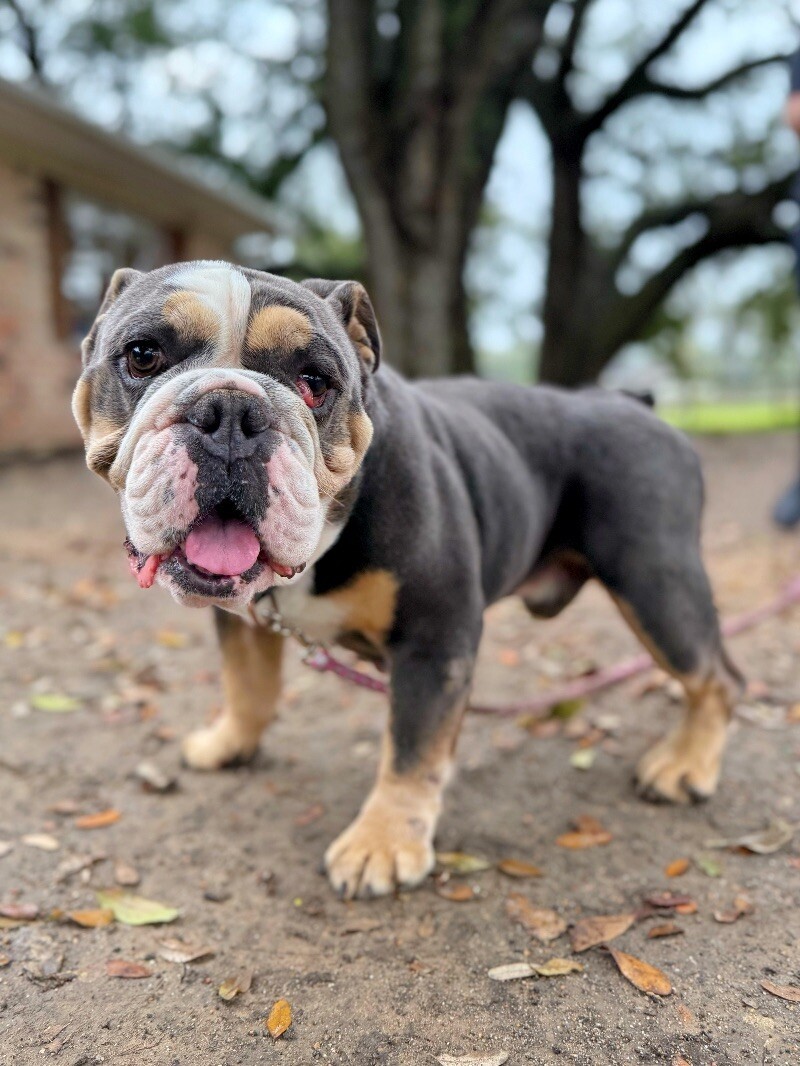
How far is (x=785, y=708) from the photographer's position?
4.12 metres

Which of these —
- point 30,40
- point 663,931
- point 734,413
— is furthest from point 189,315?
point 734,413

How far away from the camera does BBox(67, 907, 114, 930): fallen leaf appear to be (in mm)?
2502

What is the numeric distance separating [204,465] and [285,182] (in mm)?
16624

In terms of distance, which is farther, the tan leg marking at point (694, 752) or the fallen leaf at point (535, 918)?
the tan leg marking at point (694, 752)

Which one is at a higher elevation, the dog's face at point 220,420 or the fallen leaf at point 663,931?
the dog's face at point 220,420

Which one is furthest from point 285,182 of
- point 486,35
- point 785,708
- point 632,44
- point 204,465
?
point 204,465

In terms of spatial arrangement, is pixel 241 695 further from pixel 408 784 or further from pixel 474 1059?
pixel 474 1059

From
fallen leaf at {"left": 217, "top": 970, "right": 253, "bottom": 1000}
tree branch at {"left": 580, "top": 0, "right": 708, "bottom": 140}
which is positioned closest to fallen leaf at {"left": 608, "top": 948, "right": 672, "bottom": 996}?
fallen leaf at {"left": 217, "top": 970, "right": 253, "bottom": 1000}

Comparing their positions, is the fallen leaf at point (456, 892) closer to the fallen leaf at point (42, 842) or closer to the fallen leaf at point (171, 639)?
the fallen leaf at point (42, 842)

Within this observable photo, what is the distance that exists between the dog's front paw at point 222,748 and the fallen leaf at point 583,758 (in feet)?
4.33

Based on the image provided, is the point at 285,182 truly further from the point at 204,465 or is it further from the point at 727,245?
the point at 204,465

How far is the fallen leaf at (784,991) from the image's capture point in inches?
86.4

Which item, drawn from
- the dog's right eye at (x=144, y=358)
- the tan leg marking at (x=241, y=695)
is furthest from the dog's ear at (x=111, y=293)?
the tan leg marking at (x=241, y=695)

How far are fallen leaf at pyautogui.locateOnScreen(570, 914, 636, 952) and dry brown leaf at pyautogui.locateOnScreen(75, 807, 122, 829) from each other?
5.32 ft
